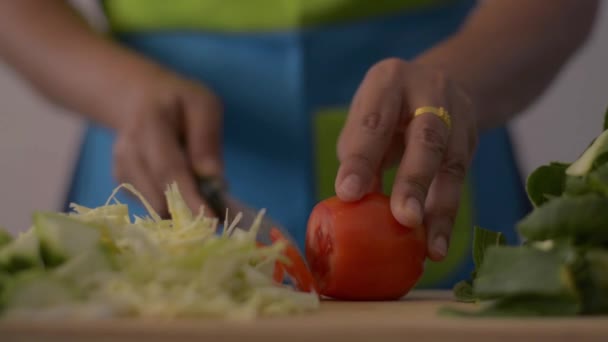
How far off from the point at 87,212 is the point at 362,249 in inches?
12.0

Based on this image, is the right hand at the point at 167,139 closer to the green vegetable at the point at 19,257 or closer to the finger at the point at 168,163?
the finger at the point at 168,163

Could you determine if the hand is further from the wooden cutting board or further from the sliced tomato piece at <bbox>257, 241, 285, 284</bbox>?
the wooden cutting board

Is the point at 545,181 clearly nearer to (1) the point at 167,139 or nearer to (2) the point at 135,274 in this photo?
(2) the point at 135,274

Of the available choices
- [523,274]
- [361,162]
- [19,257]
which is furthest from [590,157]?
[19,257]

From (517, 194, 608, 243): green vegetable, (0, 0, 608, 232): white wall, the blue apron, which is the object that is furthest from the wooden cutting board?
(0, 0, 608, 232): white wall

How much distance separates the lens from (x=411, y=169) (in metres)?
1.13

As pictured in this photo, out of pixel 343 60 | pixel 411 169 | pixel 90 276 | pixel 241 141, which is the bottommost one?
pixel 90 276

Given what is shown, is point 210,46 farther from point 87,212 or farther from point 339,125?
point 87,212

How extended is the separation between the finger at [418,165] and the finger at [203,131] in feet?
1.46

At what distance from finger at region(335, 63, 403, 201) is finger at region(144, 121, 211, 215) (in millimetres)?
381

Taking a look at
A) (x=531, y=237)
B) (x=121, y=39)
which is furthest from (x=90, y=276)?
(x=121, y=39)

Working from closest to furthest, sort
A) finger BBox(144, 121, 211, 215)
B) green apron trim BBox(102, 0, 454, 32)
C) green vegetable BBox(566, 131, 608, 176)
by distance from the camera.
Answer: green vegetable BBox(566, 131, 608, 176) → finger BBox(144, 121, 211, 215) → green apron trim BBox(102, 0, 454, 32)

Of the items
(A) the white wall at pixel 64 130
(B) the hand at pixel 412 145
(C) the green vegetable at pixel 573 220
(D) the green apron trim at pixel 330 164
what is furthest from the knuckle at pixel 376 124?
(A) the white wall at pixel 64 130

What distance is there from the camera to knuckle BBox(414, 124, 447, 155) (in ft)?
3.84
